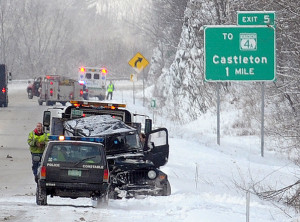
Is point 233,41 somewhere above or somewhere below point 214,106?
above

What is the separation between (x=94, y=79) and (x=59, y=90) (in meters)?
8.80

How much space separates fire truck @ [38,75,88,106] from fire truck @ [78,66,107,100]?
7802 millimetres

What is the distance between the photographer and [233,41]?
957 inches

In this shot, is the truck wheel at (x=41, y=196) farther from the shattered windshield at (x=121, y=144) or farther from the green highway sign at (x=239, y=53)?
the green highway sign at (x=239, y=53)

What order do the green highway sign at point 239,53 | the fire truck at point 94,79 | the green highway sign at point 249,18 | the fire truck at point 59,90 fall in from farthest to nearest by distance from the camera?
the fire truck at point 94,79 → the fire truck at point 59,90 → the green highway sign at point 239,53 → the green highway sign at point 249,18

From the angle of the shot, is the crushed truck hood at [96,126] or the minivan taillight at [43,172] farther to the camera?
the crushed truck hood at [96,126]

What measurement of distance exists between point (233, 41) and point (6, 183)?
30.7 feet

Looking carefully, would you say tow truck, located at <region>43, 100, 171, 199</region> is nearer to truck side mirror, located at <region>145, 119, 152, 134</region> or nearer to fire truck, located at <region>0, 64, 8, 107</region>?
truck side mirror, located at <region>145, 119, 152, 134</region>

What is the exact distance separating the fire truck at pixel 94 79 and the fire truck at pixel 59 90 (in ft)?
25.6

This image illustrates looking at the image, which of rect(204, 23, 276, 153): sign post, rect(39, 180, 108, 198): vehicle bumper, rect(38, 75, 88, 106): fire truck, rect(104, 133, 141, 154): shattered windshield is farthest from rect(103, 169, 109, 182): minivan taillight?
rect(38, 75, 88, 106): fire truck

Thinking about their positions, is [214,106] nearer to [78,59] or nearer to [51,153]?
[51,153]

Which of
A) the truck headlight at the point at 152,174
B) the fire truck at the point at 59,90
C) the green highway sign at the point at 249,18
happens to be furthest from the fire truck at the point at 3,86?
the truck headlight at the point at 152,174

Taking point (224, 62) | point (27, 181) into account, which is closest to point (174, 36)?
point (224, 62)

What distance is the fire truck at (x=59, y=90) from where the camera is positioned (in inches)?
1976
